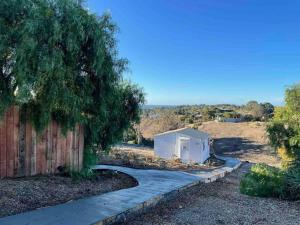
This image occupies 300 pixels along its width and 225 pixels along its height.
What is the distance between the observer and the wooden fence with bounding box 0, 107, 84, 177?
7.79 meters

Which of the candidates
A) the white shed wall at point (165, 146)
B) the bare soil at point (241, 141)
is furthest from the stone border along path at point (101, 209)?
the bare soil at point (241, 141)

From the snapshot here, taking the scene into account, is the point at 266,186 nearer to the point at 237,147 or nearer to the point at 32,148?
the point at 32,148

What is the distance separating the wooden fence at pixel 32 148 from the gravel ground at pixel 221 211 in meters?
3.15

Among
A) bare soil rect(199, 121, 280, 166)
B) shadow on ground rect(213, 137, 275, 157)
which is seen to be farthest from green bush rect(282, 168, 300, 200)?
shadow on ground rect(213, 137, 275, 157)

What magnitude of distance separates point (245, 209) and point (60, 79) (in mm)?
4664

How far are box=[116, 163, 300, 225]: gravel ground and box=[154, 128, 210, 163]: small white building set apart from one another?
15.6 meters

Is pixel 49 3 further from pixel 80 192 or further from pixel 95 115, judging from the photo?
pixel 80 192

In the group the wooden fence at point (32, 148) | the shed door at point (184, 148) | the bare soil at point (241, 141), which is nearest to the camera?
the wooden fence at point (32, 148)

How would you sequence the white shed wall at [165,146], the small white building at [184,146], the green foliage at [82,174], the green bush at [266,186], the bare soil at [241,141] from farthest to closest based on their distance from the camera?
the bare soil at [241,141]
the white shed wall at [165,146]
the small white building at [184,146]
the green foliage at [82,174]
the green bush at [266,186]

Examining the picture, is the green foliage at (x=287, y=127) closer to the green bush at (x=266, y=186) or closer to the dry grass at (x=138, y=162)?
the dry grass at (x=138, y=162)

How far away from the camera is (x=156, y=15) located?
63.2ft

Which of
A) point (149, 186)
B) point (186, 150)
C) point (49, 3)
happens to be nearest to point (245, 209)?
point (149, 186)

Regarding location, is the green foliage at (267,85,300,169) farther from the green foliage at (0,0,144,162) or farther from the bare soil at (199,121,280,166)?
the green foliage at (0,0,144,162)

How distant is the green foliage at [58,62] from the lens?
282 inches
